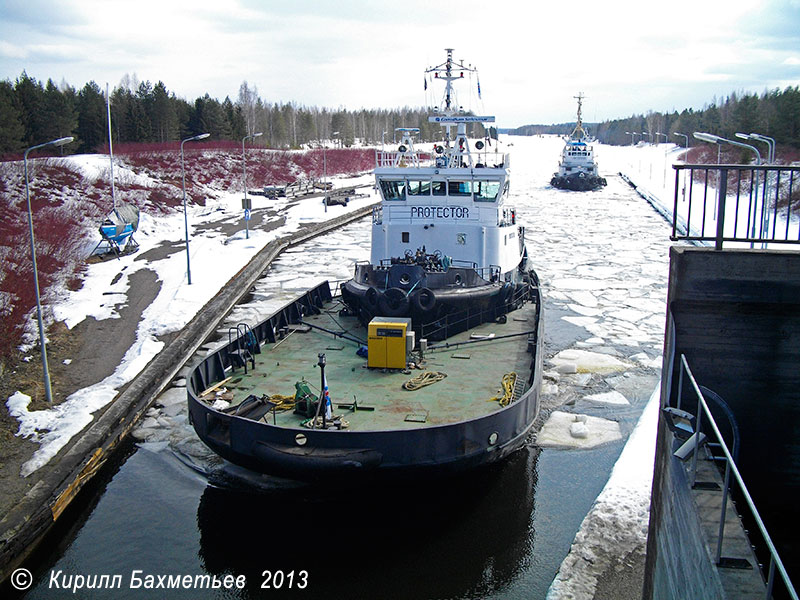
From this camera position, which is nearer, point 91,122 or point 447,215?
point 447,215

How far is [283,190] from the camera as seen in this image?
47.8 metres

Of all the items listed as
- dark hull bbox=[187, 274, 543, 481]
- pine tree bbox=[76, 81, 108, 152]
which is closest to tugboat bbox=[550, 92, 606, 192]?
pine tree bbox=[76, 81, 108, 152]

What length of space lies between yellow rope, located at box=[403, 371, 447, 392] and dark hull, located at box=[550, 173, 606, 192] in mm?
48352

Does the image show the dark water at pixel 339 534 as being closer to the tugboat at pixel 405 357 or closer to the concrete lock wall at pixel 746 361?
the tugboat at pixel 405 357

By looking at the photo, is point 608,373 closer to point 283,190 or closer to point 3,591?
point 3,591

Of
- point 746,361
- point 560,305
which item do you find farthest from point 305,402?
point 560,305

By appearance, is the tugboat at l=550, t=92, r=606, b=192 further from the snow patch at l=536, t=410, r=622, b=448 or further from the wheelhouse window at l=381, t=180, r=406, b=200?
the snow patch at l=536, t=410, r=622, b=448

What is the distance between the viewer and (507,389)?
9.66 m

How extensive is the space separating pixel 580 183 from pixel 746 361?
2036 inches

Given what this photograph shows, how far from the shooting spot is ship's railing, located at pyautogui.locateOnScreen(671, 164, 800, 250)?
5.81m

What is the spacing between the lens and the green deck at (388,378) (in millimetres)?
8922

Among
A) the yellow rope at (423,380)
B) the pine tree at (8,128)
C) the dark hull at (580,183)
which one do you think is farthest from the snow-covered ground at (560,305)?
the dark hull at (580,183)

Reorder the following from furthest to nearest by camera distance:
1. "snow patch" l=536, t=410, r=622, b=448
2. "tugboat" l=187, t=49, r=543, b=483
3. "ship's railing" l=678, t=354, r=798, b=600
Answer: "snow patch" l=536, t=410, r=622, b=448 → "tugboat" l=187, t=49, r=543, b=483 → "ship's railing" l=678, t=354, r=798, b=600

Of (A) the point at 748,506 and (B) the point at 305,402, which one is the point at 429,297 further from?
(A) the point at 748,506
